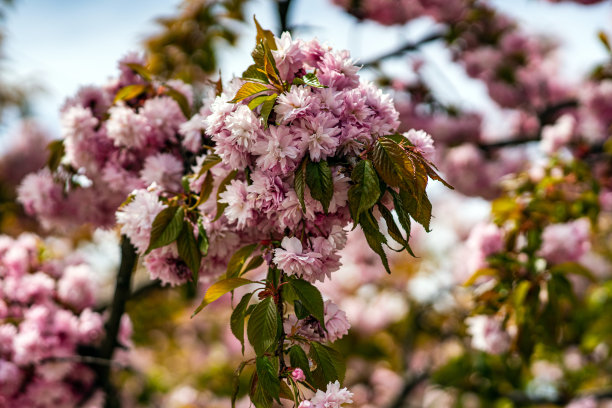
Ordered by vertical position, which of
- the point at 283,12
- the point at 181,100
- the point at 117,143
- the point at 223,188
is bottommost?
the point at 223,188

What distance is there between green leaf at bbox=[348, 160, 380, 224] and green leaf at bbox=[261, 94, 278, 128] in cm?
16

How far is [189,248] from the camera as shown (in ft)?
3.15

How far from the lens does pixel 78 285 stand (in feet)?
5.45

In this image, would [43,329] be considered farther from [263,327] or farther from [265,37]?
[265,37]

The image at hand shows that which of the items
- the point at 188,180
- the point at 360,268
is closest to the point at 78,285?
the point at 188,180

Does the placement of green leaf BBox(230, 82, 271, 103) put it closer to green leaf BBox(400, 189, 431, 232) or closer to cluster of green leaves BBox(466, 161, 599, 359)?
green leaf BBox(400, 189, 431, 232)

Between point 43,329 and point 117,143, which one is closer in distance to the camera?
point 117,143

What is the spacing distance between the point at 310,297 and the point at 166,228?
343mm

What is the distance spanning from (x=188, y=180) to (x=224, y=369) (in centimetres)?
384

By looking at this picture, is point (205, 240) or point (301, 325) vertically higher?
point (205, 240)

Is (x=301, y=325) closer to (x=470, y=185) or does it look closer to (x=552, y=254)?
(x=552, y=254)

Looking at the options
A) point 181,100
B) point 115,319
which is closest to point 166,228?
point 181,100

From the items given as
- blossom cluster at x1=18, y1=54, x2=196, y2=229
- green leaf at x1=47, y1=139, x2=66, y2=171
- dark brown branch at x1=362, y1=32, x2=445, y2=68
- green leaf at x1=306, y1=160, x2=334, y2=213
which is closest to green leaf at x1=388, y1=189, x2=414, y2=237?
green leaf at x1=306, y1=160, x2=334, y2=213

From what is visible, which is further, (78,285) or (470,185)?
(470,185)
